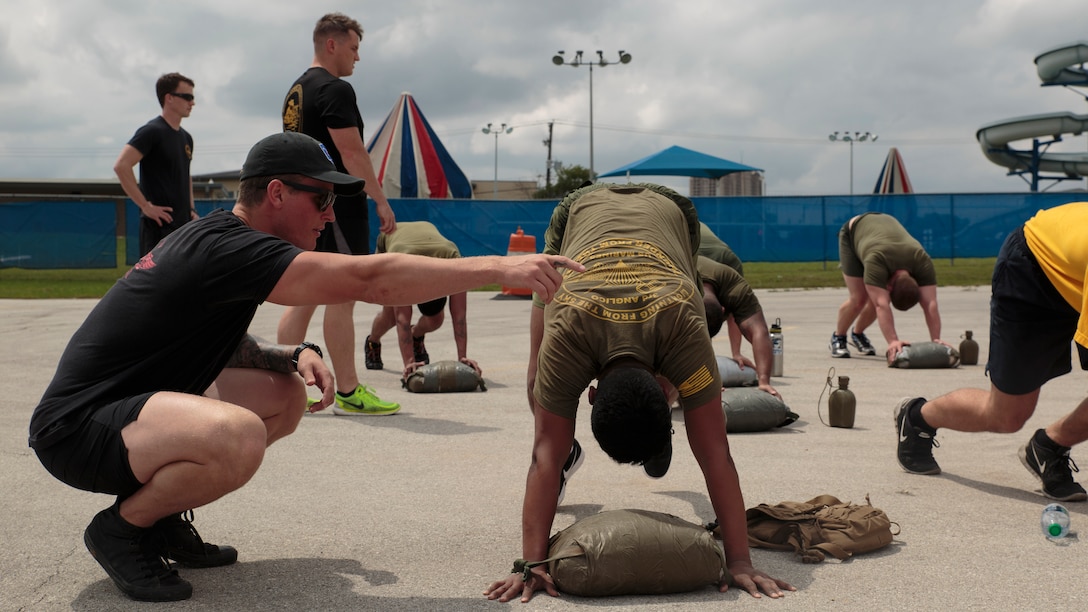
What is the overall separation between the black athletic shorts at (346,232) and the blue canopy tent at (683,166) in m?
22.2

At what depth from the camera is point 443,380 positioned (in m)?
8.27

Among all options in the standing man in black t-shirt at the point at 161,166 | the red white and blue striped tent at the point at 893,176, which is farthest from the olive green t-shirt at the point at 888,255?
the red white and blue striped tent at the point at 893,176

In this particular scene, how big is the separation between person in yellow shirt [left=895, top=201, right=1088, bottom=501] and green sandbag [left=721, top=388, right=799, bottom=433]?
1609 millimetres

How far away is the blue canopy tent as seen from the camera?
93.9ft

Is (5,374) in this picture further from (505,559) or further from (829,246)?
(829,246)

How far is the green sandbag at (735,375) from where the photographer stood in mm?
7809

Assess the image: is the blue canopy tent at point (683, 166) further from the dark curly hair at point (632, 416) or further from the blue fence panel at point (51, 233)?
the dark curly hair at point (632, 416)

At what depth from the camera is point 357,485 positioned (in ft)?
16.5

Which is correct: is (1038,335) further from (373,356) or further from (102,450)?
(373,356)

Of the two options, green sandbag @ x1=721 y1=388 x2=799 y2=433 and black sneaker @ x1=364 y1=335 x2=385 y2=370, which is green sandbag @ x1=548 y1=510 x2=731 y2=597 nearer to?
green sandbag @ x1=721 y1=388 x2=799 y2=433

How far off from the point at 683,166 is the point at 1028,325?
80.2 feet

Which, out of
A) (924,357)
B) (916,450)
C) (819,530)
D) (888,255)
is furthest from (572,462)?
(888,255)

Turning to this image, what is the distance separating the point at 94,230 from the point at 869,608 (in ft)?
87.1

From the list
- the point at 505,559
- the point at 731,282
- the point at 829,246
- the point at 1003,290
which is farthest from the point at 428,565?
the point at 829,246
